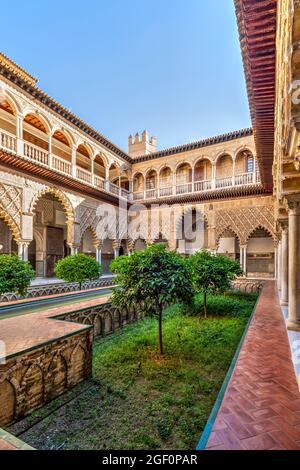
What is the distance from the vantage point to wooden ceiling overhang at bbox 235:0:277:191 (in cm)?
303

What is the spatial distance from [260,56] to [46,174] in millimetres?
10444

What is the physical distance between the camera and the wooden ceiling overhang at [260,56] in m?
3.03

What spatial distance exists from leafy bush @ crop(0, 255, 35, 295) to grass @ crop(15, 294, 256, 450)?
99.6 inches

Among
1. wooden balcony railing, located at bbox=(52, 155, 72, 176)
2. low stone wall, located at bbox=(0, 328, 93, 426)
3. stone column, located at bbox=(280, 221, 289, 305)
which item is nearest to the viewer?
low stone wall, located at bbox=(0, 328, 93, 426)

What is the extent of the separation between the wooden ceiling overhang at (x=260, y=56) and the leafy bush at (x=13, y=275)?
21.3 ft

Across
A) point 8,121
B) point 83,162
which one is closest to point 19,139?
point 8,121

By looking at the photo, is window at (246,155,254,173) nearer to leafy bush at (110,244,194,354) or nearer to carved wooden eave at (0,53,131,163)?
carved wooden eave at (0,53,131,163)

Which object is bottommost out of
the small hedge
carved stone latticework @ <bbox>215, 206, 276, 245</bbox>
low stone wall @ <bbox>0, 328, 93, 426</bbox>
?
the small hedge

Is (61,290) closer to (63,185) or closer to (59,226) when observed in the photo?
(63,185)

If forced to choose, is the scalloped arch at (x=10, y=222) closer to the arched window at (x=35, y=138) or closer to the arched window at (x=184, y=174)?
the arched window at (x=35, y=138)

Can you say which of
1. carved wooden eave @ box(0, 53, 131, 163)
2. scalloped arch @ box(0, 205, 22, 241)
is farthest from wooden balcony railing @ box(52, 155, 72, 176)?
scalloped arch @ box(0, 205, 22, 241)

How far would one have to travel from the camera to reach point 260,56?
374cm

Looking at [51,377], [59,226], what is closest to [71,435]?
[51,377]

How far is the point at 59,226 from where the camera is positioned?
16953 mm
